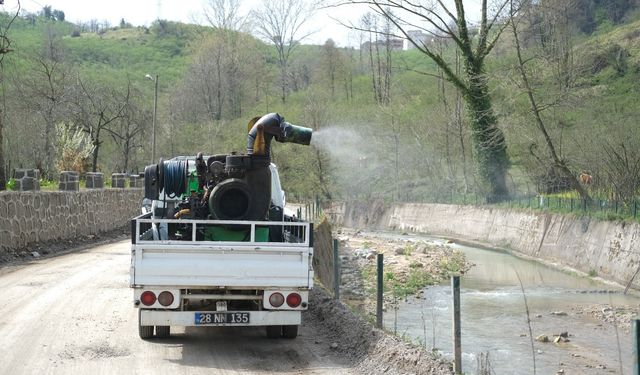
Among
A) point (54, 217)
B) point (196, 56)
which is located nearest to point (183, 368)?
point (54, 217)

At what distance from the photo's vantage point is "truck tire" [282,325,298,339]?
11.0 meters

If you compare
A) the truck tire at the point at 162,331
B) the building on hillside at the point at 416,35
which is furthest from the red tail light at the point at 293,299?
the building on hillside at the point at 416,35

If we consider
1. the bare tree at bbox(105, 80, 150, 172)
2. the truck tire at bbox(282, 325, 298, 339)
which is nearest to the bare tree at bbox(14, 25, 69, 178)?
the bare tree at bbox(105, 80, 150, 172)

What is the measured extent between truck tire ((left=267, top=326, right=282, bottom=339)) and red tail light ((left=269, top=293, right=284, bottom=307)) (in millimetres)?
908

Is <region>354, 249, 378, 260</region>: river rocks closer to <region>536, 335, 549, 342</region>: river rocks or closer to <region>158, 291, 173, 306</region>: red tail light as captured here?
<region>536, 335, 549, 342</region>: river rocks

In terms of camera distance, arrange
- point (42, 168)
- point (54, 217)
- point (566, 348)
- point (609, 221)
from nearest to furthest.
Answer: point (566, 348), point (54, 217), point (609, 221), point (42, 168)

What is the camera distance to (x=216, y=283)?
33.1 feet

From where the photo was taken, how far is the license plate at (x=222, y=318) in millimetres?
10219

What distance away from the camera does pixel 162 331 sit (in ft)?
36.2

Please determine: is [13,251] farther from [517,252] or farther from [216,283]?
[517,252]

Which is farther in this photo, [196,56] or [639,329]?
[196,56]

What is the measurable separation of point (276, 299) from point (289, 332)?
0.99m

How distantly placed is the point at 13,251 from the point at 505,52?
3524cm

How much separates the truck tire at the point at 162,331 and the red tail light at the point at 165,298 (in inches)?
37.6
